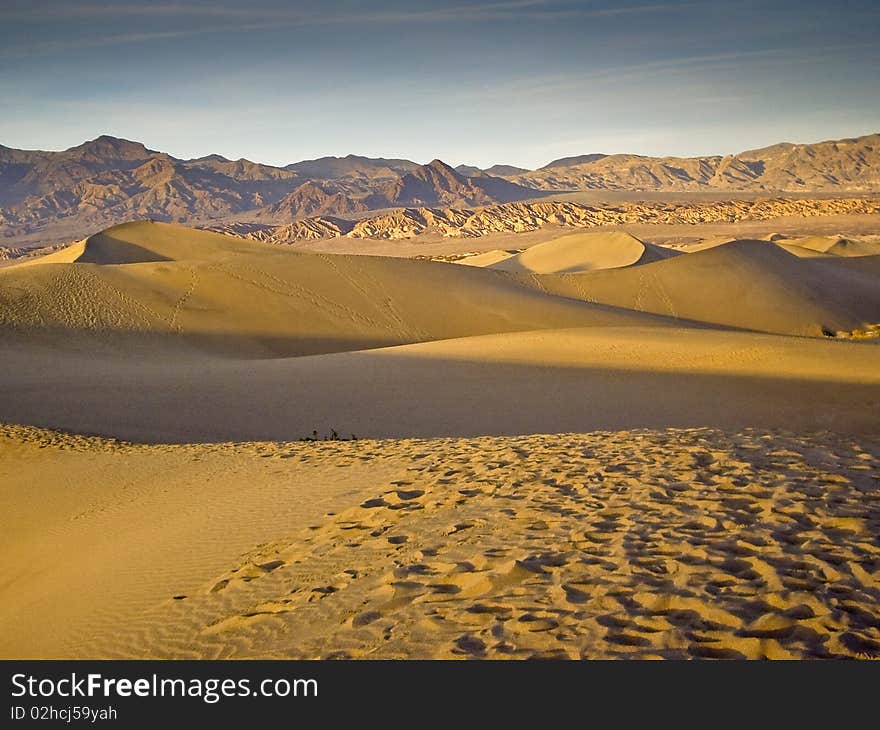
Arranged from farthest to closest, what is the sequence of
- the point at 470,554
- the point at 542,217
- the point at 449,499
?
1. the point at 542,217
2. the point at 449,499
3. the point at 470,554

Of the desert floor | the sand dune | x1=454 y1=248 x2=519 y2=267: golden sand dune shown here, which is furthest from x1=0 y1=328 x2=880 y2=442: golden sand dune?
the sand dune

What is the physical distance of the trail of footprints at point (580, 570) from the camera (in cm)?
Answer: 453

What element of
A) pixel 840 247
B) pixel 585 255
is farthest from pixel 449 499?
pixel 840 247

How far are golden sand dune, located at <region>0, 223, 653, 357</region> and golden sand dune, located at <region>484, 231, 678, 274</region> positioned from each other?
62.4ft

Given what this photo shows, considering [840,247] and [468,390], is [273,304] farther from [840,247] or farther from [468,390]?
[840,247]

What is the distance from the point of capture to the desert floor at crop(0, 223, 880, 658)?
484 cm

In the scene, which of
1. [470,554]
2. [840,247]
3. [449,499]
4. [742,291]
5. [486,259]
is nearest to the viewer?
[470,554]

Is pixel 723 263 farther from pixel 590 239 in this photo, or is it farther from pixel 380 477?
pixel 380 477

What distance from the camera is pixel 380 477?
882cm

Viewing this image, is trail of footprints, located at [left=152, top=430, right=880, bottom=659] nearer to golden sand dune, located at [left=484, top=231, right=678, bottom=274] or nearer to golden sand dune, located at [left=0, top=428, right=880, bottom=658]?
golden sand dune, located at [left=0, top=428, right=880, bottom=658]

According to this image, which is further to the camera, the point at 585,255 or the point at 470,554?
the point at 585,255

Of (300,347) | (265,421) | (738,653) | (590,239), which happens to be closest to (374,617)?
(738,653)

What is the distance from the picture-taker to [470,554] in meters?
5.94

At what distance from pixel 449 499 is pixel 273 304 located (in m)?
25.4
